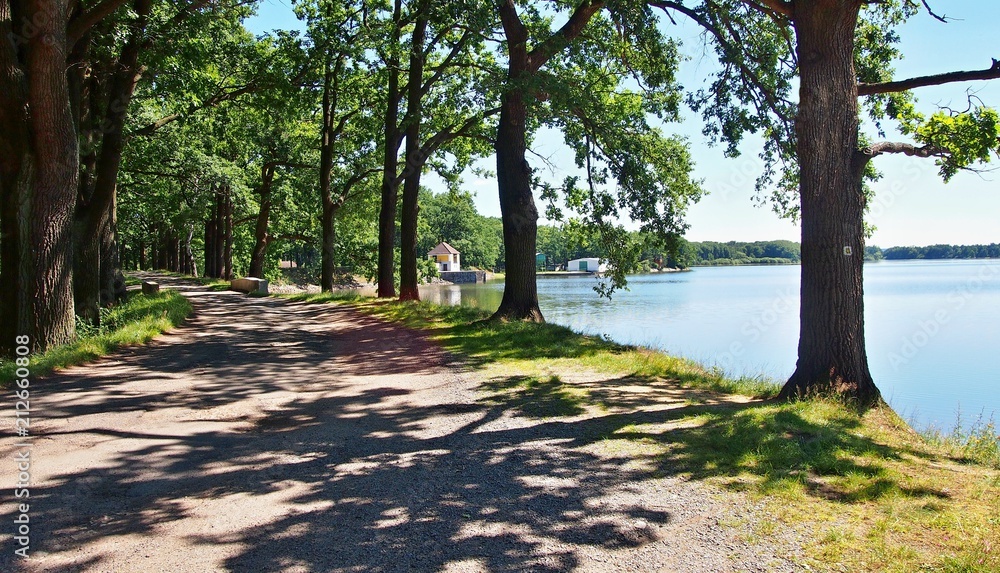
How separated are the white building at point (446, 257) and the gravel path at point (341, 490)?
86.7m

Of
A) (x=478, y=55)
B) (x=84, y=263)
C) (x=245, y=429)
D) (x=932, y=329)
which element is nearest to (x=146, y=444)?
(x=245, y=429)

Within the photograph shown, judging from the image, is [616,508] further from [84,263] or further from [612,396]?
[84,263]

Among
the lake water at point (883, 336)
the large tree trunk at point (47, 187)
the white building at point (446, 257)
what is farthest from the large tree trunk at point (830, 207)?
the white building at point (446, 257)

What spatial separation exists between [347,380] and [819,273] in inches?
229

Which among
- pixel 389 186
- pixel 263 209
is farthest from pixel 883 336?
pixel 263 209

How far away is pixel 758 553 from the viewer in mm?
3430

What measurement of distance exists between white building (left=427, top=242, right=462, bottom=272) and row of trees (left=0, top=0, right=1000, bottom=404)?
7002 cm

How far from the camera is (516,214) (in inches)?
499

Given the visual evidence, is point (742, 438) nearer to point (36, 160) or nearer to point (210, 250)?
point (36, 160)

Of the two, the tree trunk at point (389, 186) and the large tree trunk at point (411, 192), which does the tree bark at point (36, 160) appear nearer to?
the large tree trunk at point (411, 192)

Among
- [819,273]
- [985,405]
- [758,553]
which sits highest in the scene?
[819,273]

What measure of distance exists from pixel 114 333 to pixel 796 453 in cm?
1087

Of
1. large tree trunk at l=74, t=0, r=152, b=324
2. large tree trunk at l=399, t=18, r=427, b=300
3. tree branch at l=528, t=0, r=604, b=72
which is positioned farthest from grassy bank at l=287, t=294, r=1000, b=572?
large tree trunk at l=399, t=18, r=427, b=300

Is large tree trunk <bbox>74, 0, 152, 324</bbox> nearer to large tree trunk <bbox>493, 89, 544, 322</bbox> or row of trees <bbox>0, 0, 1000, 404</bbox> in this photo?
row of trees <bbox>0, 0, 1000, 404</bbox>
